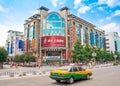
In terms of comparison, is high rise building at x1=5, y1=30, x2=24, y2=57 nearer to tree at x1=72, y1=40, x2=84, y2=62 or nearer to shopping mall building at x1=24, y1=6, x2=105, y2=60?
shopping mall building at x1=24, y1=6, x2=105, y2=60

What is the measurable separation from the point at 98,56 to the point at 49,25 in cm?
2766

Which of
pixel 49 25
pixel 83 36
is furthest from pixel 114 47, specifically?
pixel 49 25

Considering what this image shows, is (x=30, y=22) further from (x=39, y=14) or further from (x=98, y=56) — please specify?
(x=98, y=56)

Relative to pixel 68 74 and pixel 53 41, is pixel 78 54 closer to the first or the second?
pixel 53 41

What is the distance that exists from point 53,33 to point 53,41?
474cm

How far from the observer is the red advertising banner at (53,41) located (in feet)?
246

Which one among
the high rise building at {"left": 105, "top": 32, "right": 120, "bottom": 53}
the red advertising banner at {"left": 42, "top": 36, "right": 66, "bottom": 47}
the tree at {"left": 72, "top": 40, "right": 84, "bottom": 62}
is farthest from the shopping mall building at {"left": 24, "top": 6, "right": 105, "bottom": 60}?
the high rise building at {"left": 105, "top": 32, "right": 120, "bottom": 53}

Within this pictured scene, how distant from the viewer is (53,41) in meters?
74.9

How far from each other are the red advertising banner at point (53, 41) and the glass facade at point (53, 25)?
297cm

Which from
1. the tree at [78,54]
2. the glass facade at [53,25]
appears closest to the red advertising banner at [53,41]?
the glass facade at [53,25]

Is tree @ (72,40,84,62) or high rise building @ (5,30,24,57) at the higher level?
high rise building @ (5,30,24,57)

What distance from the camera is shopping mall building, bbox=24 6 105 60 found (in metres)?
76.8

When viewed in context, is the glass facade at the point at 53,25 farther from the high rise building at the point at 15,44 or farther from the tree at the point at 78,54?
the high rise building at the point at 15,44

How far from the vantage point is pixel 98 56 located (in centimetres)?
6762
